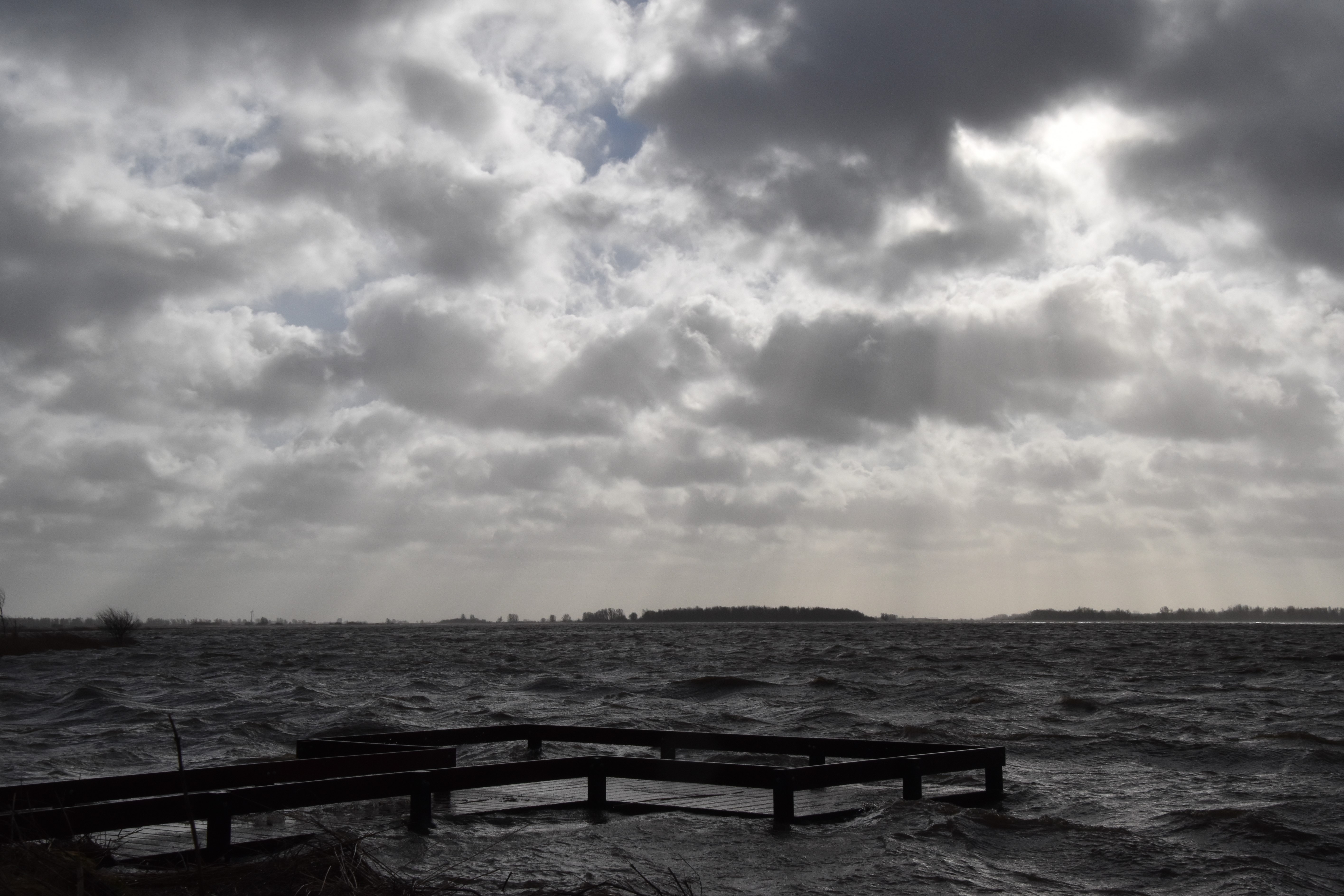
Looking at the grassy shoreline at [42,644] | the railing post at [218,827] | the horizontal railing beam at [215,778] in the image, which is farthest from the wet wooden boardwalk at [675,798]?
the grassy shoreline at [42,644]

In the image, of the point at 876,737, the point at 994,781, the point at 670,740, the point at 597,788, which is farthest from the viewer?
the point at 876,737

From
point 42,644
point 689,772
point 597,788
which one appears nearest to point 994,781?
point 689,772

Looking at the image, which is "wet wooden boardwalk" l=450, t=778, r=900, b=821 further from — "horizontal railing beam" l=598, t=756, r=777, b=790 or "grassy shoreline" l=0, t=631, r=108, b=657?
"grassy shoreline" l=0, t=631, r=108, b=657

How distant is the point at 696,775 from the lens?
37.9 ft

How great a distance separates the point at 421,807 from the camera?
1052 cm

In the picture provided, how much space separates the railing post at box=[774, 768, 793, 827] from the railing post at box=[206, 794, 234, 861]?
5222 millimetres

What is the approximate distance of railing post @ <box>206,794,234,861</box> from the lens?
329 inches

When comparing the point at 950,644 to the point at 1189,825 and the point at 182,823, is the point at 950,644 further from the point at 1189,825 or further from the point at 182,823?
the point at 182,823

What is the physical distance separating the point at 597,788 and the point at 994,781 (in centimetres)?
537

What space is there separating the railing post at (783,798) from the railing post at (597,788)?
208cm

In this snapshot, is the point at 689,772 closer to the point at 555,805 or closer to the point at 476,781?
the point at 555,805

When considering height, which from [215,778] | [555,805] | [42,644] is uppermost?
[215,778]

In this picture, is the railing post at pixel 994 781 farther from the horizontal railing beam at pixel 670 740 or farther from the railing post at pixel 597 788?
the railing post at pixel 597 788

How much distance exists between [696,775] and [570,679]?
34.5 meters
